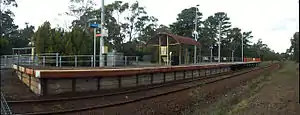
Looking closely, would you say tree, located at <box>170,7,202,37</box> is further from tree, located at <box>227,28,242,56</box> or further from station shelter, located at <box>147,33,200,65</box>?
station shelter, located at <box>147,33,200,65</box>

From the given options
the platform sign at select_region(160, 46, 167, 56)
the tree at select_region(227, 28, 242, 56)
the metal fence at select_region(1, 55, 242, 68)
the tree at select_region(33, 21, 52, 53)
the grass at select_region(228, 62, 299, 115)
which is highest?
the tree at select_region(227, 28, 242, 56)

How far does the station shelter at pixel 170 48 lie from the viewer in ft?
78.1

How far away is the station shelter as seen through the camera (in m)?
23.8

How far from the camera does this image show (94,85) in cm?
1230

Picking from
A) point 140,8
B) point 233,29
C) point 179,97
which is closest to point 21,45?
point 140,8

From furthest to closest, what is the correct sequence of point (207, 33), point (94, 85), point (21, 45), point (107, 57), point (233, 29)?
point (233, 29) → point (207, 33) → point (21, 45) → point (107, 57) → point (94, 85)

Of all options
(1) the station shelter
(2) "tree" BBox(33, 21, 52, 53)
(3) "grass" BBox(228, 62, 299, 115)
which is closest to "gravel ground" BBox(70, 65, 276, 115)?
(3) "grass" BBox(228, 62, 299, 115)

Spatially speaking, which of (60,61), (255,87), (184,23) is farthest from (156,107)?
(184,23)

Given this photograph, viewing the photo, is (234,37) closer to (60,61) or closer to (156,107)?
(60,61)

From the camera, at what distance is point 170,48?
24.4 m

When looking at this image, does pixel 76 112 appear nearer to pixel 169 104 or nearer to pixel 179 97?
pixel 169 104

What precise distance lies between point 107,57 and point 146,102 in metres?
10.4

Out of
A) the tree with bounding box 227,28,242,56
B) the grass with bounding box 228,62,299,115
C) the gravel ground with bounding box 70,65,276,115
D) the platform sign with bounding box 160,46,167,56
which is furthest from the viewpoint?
the tree with bounding box 227,28,242,56

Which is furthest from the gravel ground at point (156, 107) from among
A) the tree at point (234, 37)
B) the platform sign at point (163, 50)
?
the tree at point (234, 37)
